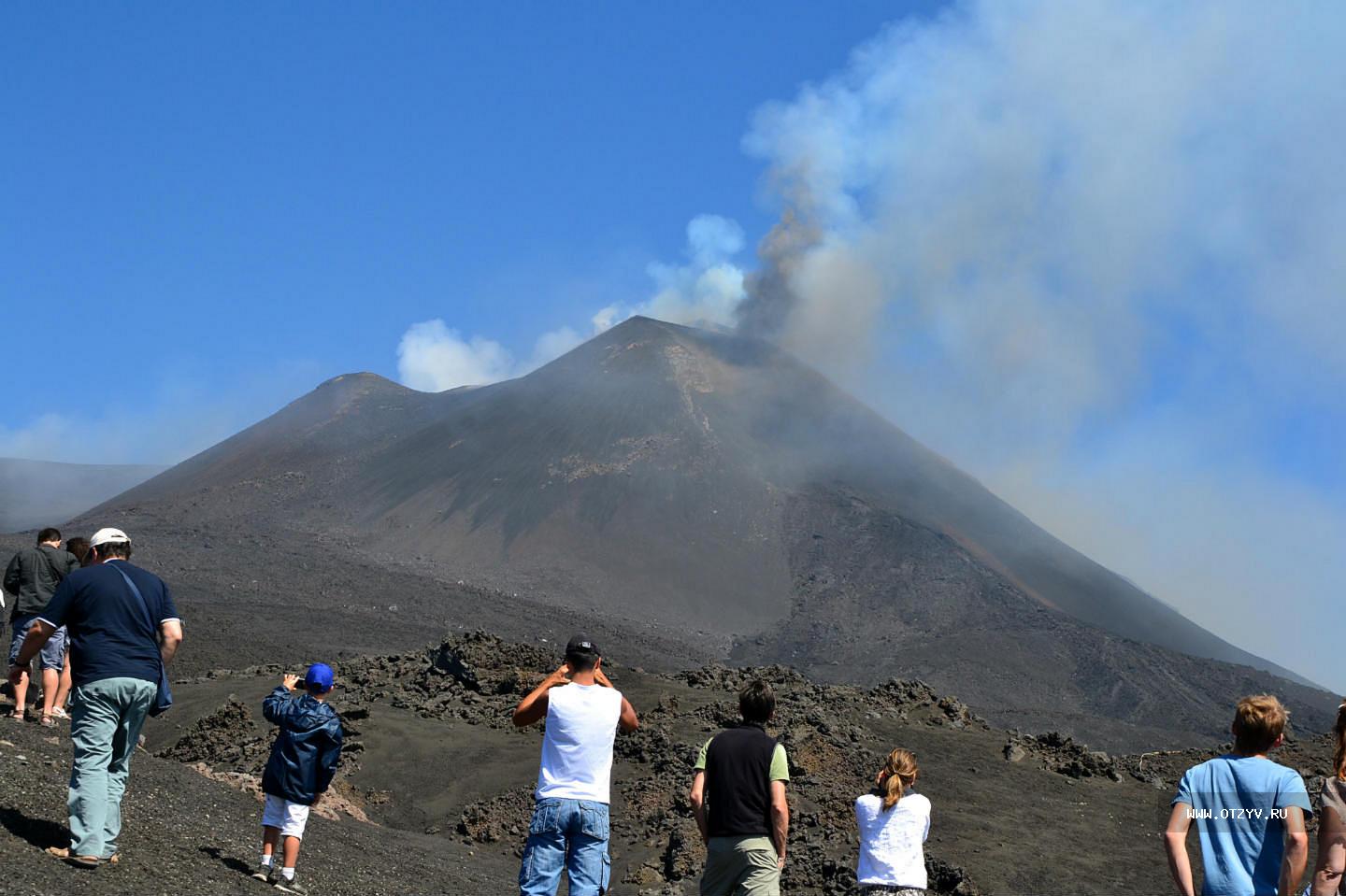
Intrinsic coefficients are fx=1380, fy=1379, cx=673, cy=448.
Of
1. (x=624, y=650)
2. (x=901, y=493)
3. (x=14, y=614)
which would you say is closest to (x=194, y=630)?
(x=624, y=650)

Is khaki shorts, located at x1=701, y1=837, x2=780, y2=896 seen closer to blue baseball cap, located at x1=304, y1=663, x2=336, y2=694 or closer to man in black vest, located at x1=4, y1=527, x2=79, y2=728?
blue baseball cap, located at x1=304, y1=663, x2=336, y2=694

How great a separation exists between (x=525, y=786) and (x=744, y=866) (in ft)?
39.1

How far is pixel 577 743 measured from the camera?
5879 mm

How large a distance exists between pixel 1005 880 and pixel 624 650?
29.0 m

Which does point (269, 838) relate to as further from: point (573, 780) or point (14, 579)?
point (14, 579)

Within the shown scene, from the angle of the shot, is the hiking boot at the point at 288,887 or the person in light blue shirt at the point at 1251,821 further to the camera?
the hiking boot at the point at 288,887

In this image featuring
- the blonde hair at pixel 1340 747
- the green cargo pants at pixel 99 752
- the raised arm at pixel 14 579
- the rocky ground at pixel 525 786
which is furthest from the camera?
the raised arm at pixel 14 579

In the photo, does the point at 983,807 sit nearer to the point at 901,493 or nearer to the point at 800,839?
the point at 800,839

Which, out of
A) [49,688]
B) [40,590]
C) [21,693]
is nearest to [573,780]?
[40,590]

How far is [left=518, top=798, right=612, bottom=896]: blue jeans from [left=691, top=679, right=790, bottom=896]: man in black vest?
47 cm

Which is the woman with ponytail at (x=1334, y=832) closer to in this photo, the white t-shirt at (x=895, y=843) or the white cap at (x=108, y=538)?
the white t-shirt at (x=895, y=843)

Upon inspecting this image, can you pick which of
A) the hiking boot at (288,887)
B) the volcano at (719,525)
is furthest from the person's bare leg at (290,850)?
the volcano at (719,525)

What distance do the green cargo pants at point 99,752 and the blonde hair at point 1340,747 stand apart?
17.7 feet

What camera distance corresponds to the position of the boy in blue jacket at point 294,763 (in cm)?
806
